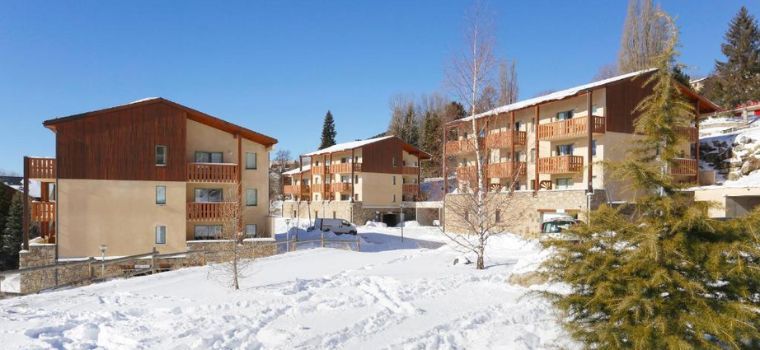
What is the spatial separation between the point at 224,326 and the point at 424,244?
84.1 feet

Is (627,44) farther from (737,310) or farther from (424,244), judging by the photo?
(737,310)

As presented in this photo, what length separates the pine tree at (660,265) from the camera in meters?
5.70

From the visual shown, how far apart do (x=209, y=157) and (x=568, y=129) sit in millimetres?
22825

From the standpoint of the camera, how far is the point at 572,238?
6.84m

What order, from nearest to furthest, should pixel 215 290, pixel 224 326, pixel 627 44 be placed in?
1. pixel 224 326
2. pixel 215 290
3. pixel 627 44

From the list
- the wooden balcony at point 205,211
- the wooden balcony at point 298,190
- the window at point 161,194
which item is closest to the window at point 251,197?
the wooden balcony at point 205,211

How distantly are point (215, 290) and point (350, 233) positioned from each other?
25.4 meters

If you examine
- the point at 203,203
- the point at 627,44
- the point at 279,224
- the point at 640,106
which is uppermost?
the point at 627,44

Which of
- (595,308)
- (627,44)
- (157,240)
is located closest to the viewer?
(595,308)

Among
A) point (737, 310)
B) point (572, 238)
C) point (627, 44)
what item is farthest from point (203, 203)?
point (627, 44)

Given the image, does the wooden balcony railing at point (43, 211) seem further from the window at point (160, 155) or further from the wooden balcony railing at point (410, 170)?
the wooden balcony railing at point (410, 170)

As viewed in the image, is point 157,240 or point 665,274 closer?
point 665,274

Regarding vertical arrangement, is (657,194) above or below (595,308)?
above

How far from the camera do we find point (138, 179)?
25.7 m
